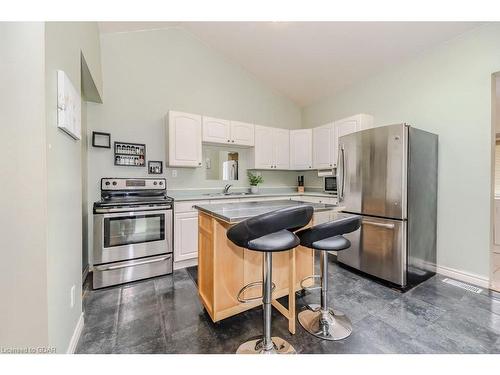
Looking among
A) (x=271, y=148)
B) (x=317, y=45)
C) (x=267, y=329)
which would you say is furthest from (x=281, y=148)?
(x=267, y=329)

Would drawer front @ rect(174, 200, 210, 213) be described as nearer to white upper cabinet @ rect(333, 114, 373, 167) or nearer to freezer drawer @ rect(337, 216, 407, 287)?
freezer drawer @ rect(337, 216, 407, 287)

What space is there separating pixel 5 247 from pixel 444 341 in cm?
278

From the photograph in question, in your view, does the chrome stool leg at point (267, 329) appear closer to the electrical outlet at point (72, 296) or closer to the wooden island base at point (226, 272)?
the wooden island base at point (226, 272)

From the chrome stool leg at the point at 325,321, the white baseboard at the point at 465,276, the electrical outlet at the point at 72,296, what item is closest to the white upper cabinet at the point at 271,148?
the chrome stool leg at the point at 325,321

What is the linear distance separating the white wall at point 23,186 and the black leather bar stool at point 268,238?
98 centimetres

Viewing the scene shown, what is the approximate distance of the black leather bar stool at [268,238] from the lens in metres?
1.15

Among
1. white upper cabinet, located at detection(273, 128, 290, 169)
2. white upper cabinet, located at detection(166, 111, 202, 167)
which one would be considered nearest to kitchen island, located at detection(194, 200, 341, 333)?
white upper cabinet, located at detection(166, 111, 202, 167)

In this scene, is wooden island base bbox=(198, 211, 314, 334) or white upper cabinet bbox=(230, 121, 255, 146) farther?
white upper cabinet bbox=(230, 121, 255, 146)

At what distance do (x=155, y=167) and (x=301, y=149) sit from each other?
2.63 m

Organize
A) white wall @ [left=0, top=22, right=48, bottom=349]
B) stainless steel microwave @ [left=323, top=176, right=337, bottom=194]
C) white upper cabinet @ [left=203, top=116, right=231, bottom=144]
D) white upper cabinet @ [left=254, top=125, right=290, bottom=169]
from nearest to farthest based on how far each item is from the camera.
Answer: white wall @ [left=0, top=22, right=48, bottom=349], white upper cabinet @ [left=203, top=116, right=231, bottom=144], stainless steel microwave @ [left=323, top=176, right=337, bottom=194], white upper cabinet @ [left=254, top=125, right=290, bottom=169]

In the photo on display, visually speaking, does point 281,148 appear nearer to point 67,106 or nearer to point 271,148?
point 271,148

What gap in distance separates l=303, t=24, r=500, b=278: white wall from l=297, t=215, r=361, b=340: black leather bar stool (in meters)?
1.87

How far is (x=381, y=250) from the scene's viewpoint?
8.04 feet

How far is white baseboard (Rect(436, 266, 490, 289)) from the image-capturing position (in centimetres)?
235
